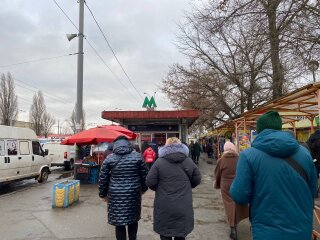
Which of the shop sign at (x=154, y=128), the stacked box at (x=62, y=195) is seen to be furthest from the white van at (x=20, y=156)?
the shop sign at (x=154, y=128)

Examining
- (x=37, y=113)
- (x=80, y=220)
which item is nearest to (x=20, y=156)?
(x=80, y=220)

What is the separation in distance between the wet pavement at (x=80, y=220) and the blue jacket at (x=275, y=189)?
12.2 feet

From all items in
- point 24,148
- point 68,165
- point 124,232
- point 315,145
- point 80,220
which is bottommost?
point 80,220

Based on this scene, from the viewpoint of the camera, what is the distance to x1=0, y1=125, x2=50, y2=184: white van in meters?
12.9

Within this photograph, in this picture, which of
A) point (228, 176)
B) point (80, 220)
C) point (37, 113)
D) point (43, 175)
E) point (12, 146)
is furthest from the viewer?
point (37, 113)

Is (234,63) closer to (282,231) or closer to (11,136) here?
(11,136)

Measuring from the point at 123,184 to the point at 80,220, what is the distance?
134 inches

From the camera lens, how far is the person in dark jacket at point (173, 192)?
437 cm

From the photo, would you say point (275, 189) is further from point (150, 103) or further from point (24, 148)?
point (150, 103)

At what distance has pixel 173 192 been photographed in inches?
174

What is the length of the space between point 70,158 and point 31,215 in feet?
52.9

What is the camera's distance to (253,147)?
3.01 meters

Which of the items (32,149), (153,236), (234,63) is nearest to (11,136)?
(32,149)

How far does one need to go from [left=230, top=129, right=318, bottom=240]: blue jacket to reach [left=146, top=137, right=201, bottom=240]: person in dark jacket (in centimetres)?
150
